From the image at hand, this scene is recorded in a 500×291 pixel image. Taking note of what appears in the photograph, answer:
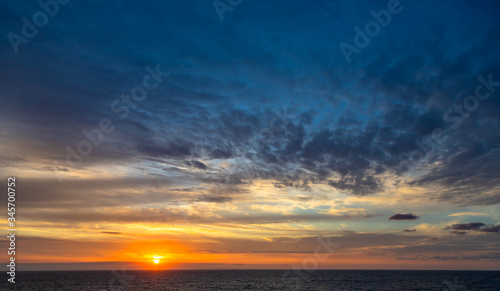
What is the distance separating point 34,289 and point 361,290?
10422 cm

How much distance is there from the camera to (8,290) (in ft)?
322

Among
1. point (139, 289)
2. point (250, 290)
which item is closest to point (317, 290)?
point (250, 290)

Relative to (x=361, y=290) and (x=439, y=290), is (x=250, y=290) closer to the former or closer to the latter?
(x=361, y=290)

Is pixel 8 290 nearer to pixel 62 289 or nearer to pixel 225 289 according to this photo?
pixel 62 289

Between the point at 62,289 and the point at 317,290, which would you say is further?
the point at 62,289

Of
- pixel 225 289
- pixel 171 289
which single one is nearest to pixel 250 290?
pixel 225 289

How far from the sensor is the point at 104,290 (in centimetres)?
9975

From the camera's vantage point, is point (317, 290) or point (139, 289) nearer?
point (317, 290)

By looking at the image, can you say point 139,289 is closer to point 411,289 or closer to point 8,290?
point 8,290

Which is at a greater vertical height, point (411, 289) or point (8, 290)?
point (8, 290)

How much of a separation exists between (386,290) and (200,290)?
59.2 m

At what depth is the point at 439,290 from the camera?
10031cm

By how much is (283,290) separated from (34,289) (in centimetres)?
7946

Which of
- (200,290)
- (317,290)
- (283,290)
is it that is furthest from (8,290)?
(317,290)
